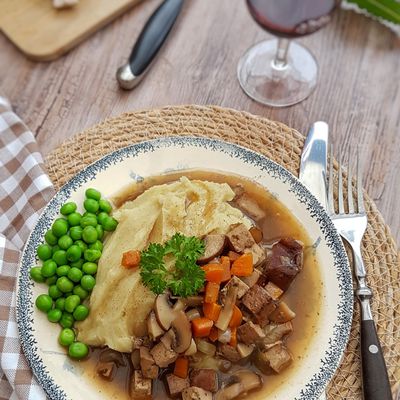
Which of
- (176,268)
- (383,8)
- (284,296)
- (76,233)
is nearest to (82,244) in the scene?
(76,233)

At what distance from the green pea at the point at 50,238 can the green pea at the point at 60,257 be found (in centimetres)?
10

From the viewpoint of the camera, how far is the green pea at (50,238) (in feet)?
12.7

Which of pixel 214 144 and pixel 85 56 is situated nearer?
pixel 214 144

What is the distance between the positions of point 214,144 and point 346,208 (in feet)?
3.30

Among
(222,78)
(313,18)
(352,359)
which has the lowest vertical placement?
(352,359)

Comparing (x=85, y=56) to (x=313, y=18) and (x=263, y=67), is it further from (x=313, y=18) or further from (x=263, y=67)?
(x=313, y=18)

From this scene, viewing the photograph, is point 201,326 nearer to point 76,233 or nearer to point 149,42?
point 76,233

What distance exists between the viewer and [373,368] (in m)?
3.54

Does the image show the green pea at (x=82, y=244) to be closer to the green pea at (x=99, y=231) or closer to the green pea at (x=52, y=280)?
the green pea at (x=99, y=231)

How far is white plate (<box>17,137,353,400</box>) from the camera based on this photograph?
3.55 meters

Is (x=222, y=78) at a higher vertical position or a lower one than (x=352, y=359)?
higher

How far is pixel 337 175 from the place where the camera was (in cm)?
435

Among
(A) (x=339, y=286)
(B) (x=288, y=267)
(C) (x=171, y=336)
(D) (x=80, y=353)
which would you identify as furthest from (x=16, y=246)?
(A) (x=339, y=286)

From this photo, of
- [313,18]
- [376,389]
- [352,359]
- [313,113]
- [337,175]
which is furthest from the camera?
[313,113]
